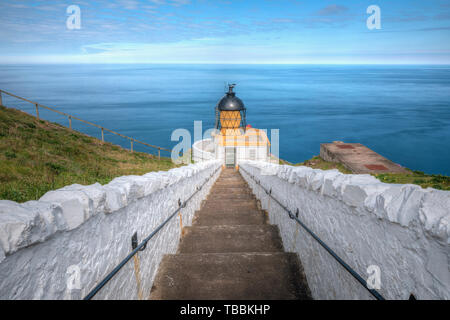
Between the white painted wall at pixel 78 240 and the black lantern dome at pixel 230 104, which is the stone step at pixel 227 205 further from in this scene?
the black lantern dome at pixel 230 104

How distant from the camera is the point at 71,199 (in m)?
2.00

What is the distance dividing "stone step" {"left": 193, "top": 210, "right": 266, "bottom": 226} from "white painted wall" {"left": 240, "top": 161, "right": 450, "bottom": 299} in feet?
8.07

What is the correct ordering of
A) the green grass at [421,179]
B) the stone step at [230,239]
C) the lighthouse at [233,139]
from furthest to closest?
the lighthouse at [233,139] < the green grass at [421,179] < the stone step at [230,239]

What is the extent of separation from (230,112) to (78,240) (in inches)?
907

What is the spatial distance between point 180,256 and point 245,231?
1541 millimetres

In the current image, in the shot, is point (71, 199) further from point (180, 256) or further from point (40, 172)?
point (40, 172)

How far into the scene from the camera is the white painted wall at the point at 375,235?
1.57 metres

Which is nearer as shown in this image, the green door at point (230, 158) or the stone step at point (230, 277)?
the stone step at point (230, 277)

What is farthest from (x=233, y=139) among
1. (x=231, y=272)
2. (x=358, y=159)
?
(x=231, y=272)

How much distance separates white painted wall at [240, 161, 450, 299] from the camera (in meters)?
1.57

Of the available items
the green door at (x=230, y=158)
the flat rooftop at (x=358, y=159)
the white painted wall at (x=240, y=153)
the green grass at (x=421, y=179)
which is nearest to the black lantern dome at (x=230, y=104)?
the white painted wall at (x=240, y=153)

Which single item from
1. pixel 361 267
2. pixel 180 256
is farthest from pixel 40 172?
pixel 361 267

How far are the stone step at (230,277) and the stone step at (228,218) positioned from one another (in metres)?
2.38

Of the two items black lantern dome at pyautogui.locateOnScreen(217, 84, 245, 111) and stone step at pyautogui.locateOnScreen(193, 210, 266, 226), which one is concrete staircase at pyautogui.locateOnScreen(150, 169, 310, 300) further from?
black lantern dome at pyautogui.locateOnScreen(217, 84, 245, 111)
